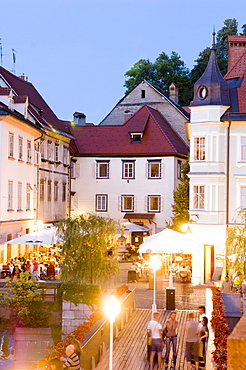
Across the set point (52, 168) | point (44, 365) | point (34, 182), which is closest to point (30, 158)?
point (34, 182)

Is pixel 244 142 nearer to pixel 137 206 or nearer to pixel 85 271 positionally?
pixel 85 271

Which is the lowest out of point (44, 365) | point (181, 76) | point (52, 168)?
point (44, 365)

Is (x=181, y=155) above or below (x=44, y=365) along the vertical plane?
above

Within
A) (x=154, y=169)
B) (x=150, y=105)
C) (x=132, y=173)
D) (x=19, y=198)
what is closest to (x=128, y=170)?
(x=132, y=173)

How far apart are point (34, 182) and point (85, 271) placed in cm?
1897

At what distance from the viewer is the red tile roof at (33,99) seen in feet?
150

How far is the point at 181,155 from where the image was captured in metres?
55.2

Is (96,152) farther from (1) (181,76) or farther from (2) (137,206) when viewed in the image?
(1) (181,76)

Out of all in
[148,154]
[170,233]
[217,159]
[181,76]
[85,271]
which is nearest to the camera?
[85,271]

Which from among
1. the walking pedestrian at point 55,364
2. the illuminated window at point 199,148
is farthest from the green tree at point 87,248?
the walking pedestrian at point 55,364

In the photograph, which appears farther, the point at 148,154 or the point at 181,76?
the point at 181,76

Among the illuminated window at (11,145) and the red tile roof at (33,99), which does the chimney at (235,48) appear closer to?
the red tile roof at (33,99)

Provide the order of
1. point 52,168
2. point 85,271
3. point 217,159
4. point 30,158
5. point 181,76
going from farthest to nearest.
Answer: point 181,76
point 52,168
point 30,158
point 217,159
point 85,271

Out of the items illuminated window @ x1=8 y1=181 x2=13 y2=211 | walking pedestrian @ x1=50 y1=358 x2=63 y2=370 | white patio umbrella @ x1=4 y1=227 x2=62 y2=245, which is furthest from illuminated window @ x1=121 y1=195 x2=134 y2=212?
walking pedestrian @ x1=50 y1=358 x2=63 y2=370
